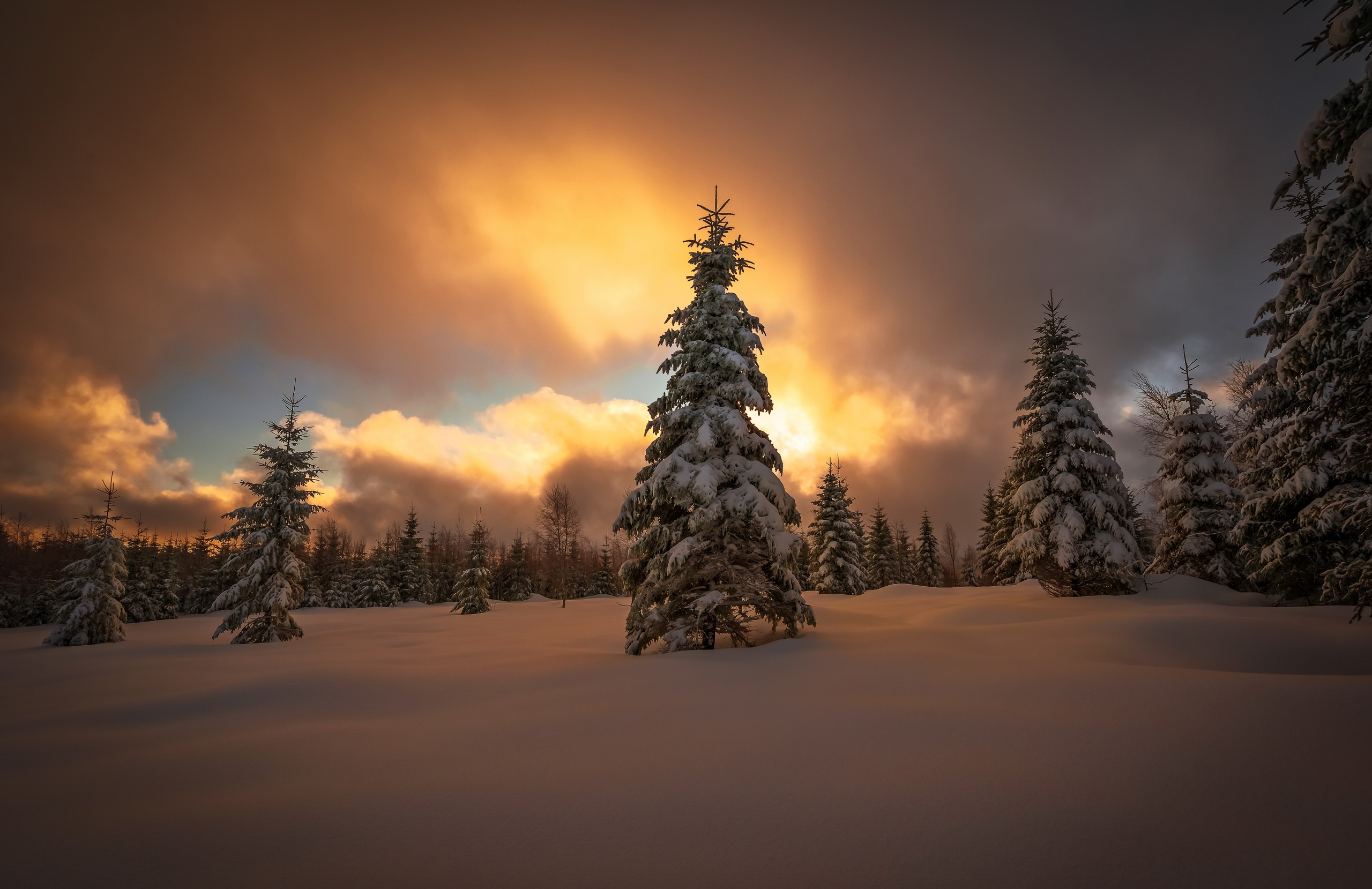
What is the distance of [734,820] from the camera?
380cm

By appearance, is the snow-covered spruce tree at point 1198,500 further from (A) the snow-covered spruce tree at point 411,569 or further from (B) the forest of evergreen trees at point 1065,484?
(A) the snow-covered spruce tree at point 411,569

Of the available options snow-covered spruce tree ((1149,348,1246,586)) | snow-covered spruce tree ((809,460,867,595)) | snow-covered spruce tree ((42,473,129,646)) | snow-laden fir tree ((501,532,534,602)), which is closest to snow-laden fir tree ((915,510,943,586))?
snow-covered spruce tree ((809,460,867,595))

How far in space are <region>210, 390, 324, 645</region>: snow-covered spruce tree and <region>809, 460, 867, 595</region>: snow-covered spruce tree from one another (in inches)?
1104

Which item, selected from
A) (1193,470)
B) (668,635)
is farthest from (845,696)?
(1193,470)

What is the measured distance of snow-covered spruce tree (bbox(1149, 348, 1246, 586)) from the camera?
1945cm

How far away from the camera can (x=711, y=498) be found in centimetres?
1098

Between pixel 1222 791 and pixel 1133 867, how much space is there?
1487mm

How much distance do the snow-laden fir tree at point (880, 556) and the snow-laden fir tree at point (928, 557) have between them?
3264 millimetres

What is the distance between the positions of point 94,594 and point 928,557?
56.9 meters

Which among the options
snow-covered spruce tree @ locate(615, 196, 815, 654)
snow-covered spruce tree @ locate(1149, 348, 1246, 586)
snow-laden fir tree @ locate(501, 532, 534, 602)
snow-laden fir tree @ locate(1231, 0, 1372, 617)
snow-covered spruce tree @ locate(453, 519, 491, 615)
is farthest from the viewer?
snow-laden fir tree @ locate(501, 532, 534, 602)

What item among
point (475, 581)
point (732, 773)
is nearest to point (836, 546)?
point (475, 581)

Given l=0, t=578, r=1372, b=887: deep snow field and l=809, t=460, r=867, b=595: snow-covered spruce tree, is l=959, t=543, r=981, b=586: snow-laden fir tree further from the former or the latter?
l=0, t=578, r=1372, b=887: deep snow field

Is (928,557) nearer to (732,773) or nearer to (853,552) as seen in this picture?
(853,552)

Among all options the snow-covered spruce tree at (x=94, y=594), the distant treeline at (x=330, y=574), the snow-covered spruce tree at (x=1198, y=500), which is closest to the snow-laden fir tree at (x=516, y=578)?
the distant treeline at (x=330, y=574)
